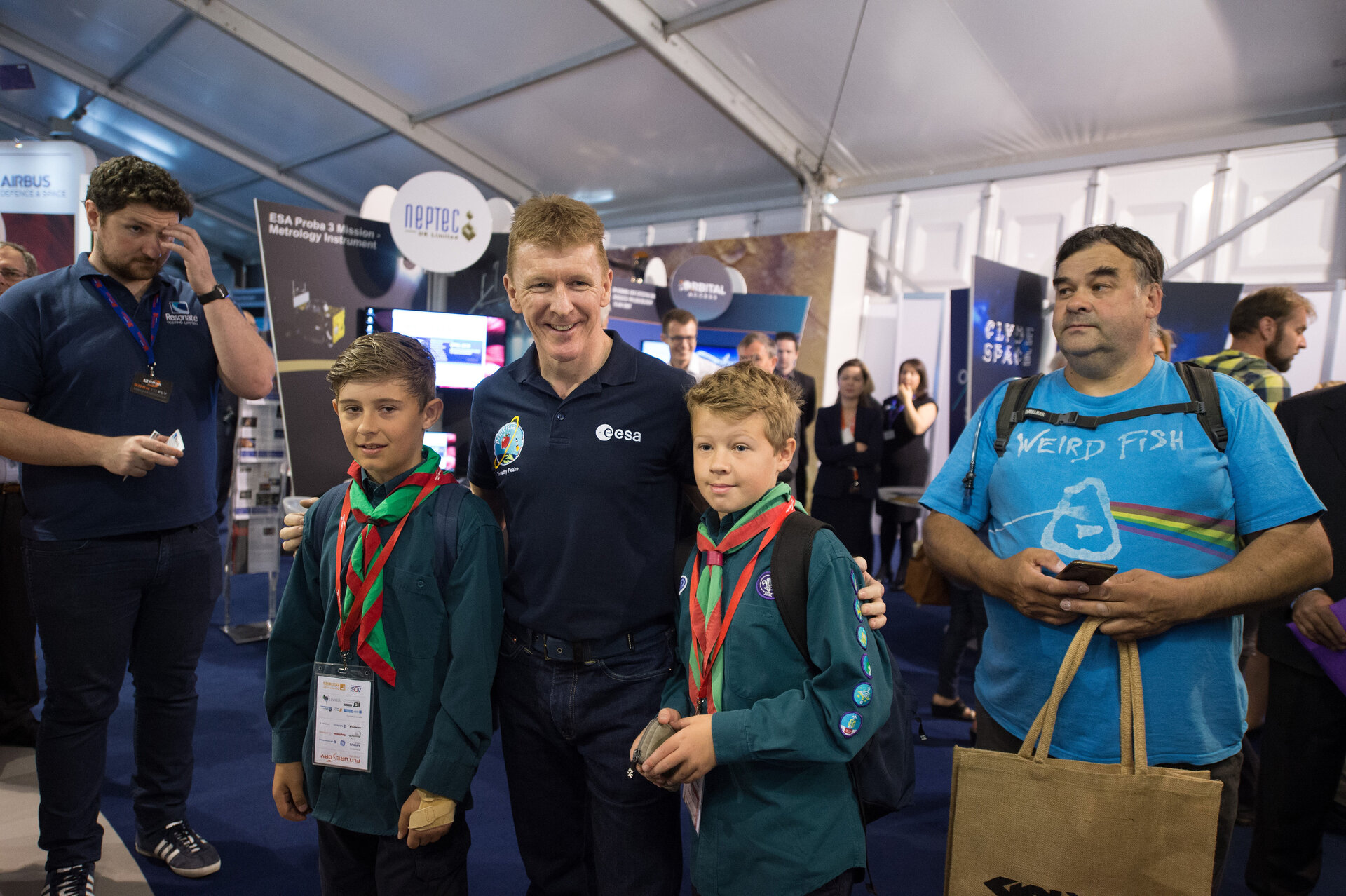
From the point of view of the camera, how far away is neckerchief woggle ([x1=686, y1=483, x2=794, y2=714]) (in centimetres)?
129

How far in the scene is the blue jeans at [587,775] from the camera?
1363 millimetres

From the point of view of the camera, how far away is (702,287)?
22.1 feet

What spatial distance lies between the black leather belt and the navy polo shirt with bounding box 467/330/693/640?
0.02m

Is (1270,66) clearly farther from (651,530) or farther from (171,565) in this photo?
(171,565)

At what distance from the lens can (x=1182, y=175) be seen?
249 inches

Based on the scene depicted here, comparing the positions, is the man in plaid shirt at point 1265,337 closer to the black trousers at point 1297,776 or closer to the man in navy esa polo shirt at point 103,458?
the black trousers at point 1297,776

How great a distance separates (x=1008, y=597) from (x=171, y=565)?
207 centimetres

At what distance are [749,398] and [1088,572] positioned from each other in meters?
0.63

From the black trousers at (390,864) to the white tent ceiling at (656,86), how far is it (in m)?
6.37

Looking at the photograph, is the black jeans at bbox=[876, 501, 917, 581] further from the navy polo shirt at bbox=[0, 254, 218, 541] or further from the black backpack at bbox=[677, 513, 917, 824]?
the navy polo shirt at bbox=[0, 254, 218, 541]

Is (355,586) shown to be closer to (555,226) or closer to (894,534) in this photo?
(555,226)

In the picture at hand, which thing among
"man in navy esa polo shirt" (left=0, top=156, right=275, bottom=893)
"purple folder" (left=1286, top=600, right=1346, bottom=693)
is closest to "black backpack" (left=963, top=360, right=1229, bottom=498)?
"purple folder" (left=1286, top=600, right=1346, bottom=693)

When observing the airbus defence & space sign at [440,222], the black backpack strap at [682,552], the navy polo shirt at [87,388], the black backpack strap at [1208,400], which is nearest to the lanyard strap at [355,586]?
the black backpack strap at [682,552]

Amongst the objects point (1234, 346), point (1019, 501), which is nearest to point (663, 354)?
point (1234, 346)
